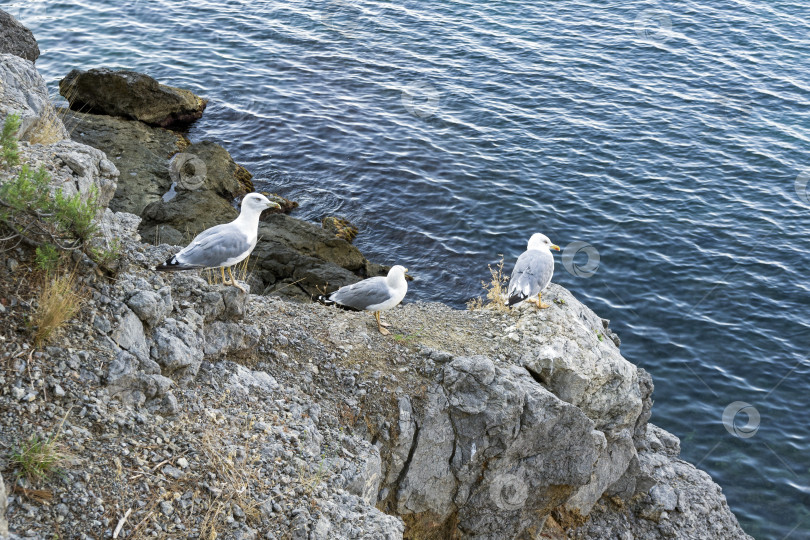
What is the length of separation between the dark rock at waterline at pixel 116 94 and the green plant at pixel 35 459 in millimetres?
19170

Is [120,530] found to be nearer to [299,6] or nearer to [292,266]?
[292,266]

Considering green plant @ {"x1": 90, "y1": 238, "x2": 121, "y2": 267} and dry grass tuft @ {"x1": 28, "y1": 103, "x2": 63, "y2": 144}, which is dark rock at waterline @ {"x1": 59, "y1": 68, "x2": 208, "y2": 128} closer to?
dry grass tuft @ {"x1": 28, "y1": 103, "x2": 63, "y2": 144}

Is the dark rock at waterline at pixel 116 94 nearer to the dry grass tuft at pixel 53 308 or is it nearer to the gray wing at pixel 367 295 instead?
the gray wing at pixel 367 295

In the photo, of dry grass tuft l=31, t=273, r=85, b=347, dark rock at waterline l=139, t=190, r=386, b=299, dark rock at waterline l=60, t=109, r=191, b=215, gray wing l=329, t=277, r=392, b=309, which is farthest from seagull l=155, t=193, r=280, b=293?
dark rock at waterline l=60, t=109, r=191, b=215

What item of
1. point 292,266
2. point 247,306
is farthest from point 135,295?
point 292,266

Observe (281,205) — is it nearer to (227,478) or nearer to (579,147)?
(579,147)

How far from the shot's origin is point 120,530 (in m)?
5.79

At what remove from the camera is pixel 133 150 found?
2033 cm

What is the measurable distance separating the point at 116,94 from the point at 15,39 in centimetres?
619

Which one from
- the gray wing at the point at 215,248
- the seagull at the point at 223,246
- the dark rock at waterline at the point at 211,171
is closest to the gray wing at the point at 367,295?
the seagull at the point at 223,246

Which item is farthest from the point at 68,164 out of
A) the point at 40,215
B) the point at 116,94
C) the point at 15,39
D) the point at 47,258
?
the point at 116,94

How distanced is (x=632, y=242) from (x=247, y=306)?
12.0 meters

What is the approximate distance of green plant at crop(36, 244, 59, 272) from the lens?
6.82 m

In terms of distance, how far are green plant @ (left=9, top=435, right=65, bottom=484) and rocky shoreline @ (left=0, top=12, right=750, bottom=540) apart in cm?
5
